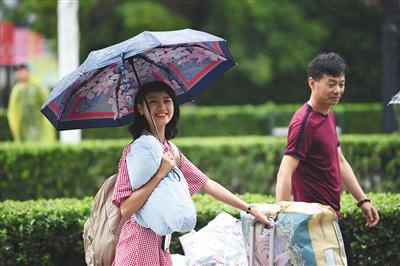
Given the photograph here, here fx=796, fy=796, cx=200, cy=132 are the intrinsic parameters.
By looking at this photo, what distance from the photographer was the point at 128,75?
4.33m

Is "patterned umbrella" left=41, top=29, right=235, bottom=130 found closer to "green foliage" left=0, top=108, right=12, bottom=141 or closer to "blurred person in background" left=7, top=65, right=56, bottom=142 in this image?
"blurred person in background" left=7, top=65, right=56, bottom=142

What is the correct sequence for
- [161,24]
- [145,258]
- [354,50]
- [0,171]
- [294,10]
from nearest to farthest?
[145,258]
[0,171]
[161,24]
[294,10]
[354,50]

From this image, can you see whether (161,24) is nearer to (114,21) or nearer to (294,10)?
(114,21)

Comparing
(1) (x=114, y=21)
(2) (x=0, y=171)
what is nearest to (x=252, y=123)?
(1) (x=114, y=21)

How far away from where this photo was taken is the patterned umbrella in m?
3.91

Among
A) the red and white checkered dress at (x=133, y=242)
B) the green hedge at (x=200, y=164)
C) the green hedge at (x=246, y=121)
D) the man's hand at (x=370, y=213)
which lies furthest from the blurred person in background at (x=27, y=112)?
the red and white checkered dress at (x=133, y=242)

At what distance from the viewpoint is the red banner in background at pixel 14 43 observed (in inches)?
927

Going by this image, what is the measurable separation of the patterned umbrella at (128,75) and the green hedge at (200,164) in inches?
211

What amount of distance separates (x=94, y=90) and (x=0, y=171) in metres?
5.67

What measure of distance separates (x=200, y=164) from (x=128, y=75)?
6.01 m

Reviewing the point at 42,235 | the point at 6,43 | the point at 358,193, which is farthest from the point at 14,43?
the point at 358,193

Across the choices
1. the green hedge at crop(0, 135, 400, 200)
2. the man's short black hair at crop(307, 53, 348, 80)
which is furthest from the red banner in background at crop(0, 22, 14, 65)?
the man's short black hair at crop(307, 53, 348, 80)

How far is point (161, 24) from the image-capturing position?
20.4 meters

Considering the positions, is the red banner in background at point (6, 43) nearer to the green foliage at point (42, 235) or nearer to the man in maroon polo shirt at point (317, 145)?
the green foliage at point (42, 235)
